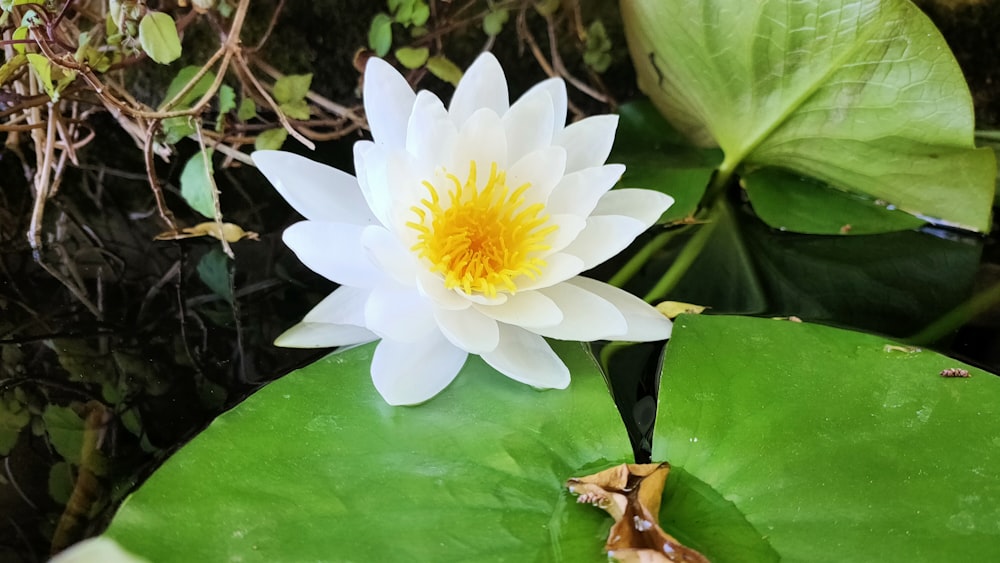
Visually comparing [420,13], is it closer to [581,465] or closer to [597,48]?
[597,48]

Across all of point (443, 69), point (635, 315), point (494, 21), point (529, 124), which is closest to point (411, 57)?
point (443, 69)

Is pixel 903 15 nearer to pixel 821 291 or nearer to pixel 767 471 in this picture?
pixel 821 291

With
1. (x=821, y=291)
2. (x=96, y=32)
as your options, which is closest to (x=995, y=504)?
(x=821, y=291)

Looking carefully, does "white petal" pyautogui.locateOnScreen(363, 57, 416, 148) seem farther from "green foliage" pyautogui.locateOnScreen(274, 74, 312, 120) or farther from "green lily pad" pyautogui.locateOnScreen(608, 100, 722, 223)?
"green lily pad" pyautogui.locateOnScreen(608, 100, 722, 223)

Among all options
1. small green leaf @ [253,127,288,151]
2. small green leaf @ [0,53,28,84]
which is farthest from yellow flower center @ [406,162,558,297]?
small green leaf @ [0,53,28,84]

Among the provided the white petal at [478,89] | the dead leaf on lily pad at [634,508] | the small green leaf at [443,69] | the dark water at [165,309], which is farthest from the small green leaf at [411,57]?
the dead leaf on lily pad at [634,508]

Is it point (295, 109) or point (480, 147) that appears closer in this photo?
point (480, 147)
